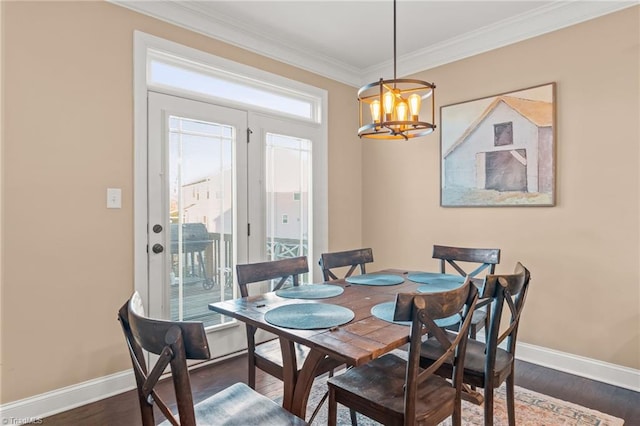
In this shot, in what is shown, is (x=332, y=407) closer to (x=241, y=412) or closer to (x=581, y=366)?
(x=241, y=412)

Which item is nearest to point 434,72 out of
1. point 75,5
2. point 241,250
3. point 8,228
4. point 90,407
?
point 241,250

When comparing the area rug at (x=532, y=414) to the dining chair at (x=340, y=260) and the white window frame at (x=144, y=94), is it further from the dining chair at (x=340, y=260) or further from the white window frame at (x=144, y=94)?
the white window frame at (x=144, y=94)

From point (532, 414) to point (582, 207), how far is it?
149 cm

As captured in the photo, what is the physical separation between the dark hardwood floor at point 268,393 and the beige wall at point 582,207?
0.24 m

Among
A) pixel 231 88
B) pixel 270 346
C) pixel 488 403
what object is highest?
pixel 231 88

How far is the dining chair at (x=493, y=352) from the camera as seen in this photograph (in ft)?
5.29

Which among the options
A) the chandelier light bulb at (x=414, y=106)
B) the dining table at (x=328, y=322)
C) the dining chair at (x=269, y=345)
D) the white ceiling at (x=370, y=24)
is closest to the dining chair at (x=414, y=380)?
the dining table at (x=328, y=322)

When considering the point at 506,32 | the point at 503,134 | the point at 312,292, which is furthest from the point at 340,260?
the point at 506,32

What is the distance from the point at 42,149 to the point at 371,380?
2223 millimetres

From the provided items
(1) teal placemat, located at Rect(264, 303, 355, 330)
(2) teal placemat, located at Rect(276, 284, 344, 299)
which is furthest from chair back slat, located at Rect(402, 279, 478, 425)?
(2) teal placemat, located at Rect(276, 284, 344, 299)

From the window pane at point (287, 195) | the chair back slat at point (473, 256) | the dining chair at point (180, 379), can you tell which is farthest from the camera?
the window pane at point (287, 195)

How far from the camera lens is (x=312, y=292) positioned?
2096 mm

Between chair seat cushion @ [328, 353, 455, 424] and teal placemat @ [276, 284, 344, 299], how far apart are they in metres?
0.45

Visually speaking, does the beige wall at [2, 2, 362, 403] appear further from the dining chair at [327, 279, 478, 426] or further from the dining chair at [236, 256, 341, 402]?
the dining chair at [327, 279, 478, 426]
